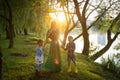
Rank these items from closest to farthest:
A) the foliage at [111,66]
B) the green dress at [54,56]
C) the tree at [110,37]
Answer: the green dress at [54,56], the foliage at [111,66], the tree at [110,37]

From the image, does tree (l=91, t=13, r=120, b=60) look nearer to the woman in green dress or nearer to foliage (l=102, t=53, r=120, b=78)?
foliage (l=102, t=53, r=120, b=78)

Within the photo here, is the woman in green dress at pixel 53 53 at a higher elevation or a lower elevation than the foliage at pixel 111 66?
higher

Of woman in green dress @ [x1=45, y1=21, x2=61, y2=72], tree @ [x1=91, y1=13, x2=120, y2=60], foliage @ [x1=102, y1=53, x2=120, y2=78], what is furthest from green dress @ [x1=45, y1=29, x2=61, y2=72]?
tree @ [x1=91, y1=13, x2=120, y2=60]

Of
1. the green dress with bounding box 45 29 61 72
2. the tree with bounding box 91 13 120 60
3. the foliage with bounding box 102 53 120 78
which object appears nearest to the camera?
the green dress with bounding box 45 29 61 72

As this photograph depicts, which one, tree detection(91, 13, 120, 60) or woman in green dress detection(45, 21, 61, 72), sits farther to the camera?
tree detection(91, 13, 120, 60)

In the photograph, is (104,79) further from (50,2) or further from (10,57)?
(50,2)

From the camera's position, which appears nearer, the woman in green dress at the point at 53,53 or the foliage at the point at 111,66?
the woman in green dress at the point at 53,53

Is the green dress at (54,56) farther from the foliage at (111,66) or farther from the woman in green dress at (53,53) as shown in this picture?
the foliage at (111,66)

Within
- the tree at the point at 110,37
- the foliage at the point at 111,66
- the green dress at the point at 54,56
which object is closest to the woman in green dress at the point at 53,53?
the green dress at the point at 54,56

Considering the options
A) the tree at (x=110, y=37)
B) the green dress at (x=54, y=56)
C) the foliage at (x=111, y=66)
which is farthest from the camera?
the tree at (x=110, y=37)

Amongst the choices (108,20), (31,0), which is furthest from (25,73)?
(108,20)

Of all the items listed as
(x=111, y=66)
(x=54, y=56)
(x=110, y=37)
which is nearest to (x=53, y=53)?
(x=54, y=56)

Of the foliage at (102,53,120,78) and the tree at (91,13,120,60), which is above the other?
the tree at (91,13,120,60)

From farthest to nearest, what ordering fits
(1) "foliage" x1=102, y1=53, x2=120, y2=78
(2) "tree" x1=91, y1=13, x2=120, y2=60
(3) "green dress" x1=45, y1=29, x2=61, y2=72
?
(2) "tree" x1=91, y1=13, x2=120, y2=60, (1) "foliage" x1=102, y1=53, x2=120, y2=78, (3) "green dress" x1=45, y1=29, x2=61, y2=72
